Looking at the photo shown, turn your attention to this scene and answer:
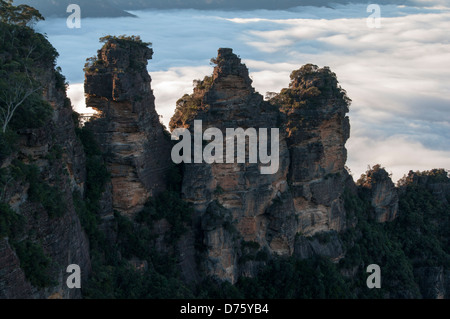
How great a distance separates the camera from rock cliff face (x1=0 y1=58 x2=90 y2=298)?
22.0 metres

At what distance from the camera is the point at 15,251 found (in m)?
22.5

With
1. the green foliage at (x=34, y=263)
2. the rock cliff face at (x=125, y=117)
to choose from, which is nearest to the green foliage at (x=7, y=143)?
the green foliage at (x=34, y=263)

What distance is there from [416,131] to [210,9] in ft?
214

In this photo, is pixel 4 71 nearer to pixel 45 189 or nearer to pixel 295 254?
pixel 45 189

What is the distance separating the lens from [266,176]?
1624 inches

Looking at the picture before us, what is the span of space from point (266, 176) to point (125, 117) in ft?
37.6

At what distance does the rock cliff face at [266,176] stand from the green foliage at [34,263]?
15.8 meters

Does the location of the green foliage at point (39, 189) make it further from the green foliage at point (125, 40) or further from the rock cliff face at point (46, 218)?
the green foliage at point (125, 40)

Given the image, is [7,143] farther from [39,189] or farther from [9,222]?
[9,222]

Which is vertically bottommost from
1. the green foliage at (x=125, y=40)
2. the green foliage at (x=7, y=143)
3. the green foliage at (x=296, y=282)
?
the green foliage at (x=296, y=282)

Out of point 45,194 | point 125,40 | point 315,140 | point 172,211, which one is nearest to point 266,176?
point 315,140

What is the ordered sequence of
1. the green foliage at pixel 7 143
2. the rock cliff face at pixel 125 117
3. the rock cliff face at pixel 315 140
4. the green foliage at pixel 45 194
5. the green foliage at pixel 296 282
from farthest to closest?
the rock cliff face at pixel 315 140
the green foliage at pixel 296 282
the rock cliff face at pixel 125 117
the green foliage at pixel 45 194
the green foliage at pixel 7 143

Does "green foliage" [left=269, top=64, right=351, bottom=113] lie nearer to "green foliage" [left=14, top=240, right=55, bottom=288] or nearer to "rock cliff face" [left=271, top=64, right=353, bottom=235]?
"rock cliff face" [left=271, top=64, right=353, bottom=235]

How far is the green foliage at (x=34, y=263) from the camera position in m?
23.0
